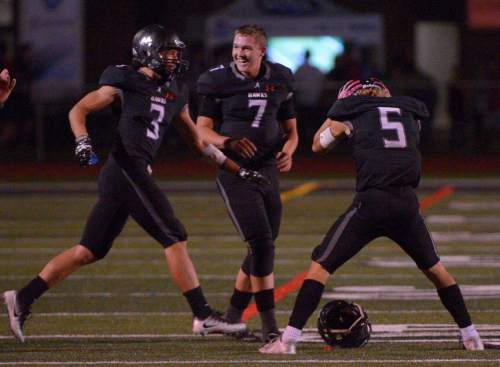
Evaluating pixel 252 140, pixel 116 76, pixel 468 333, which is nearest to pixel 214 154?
pixel 252 140

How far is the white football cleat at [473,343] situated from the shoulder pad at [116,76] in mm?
2387

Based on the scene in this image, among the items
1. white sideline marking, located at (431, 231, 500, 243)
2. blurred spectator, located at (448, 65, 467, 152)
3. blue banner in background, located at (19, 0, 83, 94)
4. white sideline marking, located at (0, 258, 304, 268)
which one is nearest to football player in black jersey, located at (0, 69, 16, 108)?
white sideline marking, located at (0, 258, 304, 268)

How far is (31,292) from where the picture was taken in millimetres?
8055

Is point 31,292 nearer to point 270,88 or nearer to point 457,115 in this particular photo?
point 270,88

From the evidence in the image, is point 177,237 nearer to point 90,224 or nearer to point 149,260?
point 90,224

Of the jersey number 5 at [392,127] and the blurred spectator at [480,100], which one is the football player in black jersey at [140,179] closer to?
the jersey number 5 at [392,127]

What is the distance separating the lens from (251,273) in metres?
8.13

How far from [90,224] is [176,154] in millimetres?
15200

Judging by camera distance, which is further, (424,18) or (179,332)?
(424,18)

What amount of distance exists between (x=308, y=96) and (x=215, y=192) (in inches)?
159

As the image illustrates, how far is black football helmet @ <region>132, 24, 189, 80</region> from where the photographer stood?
8.02 metres

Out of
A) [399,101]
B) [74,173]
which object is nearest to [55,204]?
[74,173]

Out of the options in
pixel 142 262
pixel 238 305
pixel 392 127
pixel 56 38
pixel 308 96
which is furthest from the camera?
pixel 308 96

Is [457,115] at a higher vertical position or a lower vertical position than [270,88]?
lower
